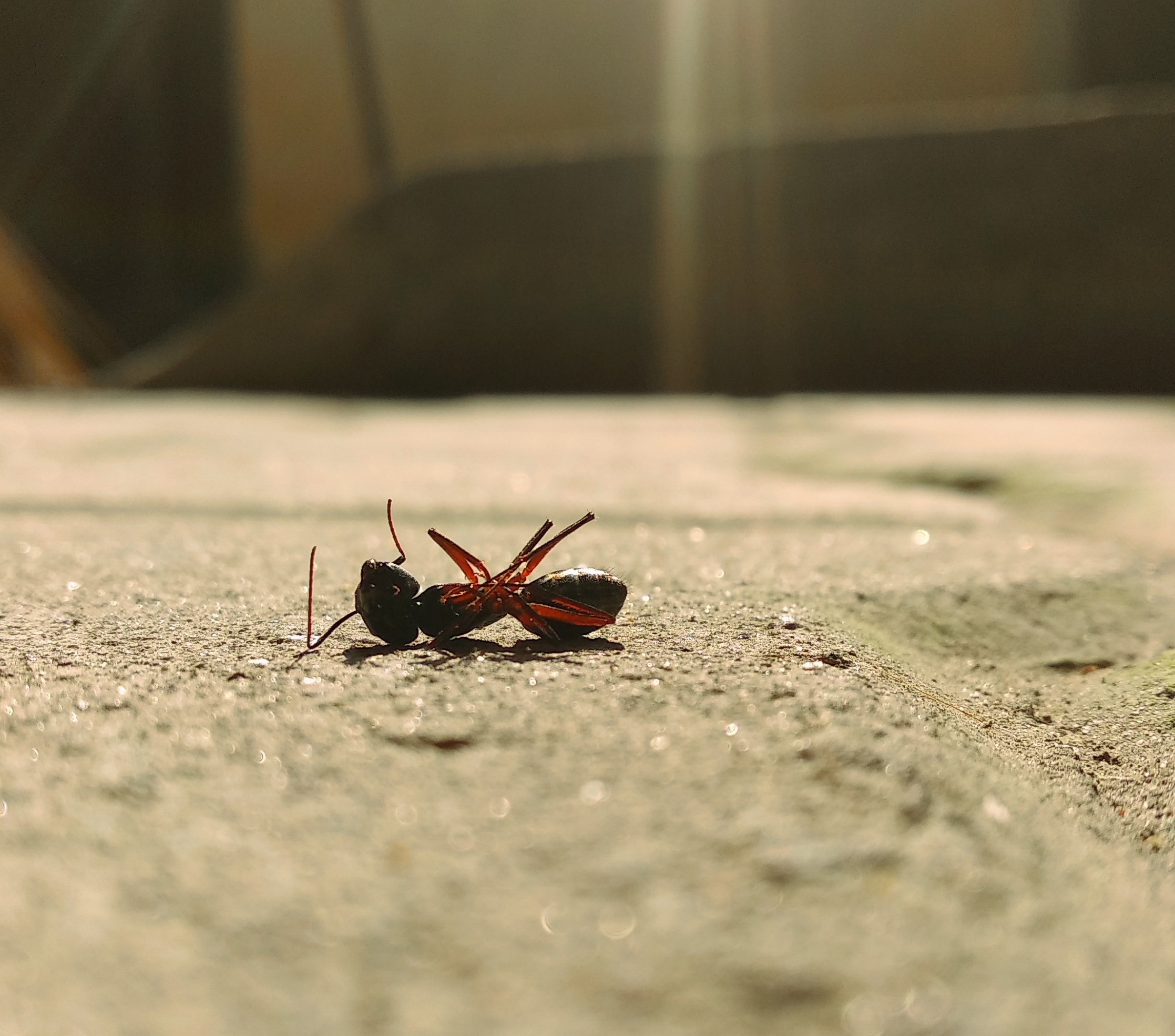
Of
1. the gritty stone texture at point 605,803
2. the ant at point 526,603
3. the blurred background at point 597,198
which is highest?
the blurred background at point 597,198

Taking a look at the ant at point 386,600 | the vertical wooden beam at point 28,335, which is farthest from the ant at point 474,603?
the vertical wooden beam at point 28,335

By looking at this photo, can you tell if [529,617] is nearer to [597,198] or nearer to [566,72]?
[597,198]

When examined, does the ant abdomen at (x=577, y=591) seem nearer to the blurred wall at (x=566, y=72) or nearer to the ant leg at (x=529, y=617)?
the ant leg at (x=529, y=617)

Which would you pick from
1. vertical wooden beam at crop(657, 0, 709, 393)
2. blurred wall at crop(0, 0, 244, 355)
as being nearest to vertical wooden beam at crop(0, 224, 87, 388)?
blurred wall at crop(0, 0, 244, 355)

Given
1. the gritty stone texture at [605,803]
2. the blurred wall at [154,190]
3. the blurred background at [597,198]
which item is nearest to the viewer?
the gritty stone texture at [605,803]

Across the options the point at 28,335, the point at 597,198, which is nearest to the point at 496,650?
the point at 597,198

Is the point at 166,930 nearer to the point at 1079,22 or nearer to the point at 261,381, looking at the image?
the point at 261,381

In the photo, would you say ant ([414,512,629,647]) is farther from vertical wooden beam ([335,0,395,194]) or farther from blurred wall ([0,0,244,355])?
vertical wooden beam ([335,0,395,194])

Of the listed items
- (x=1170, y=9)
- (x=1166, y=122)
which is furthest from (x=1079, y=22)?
(x=1166, y=122)
